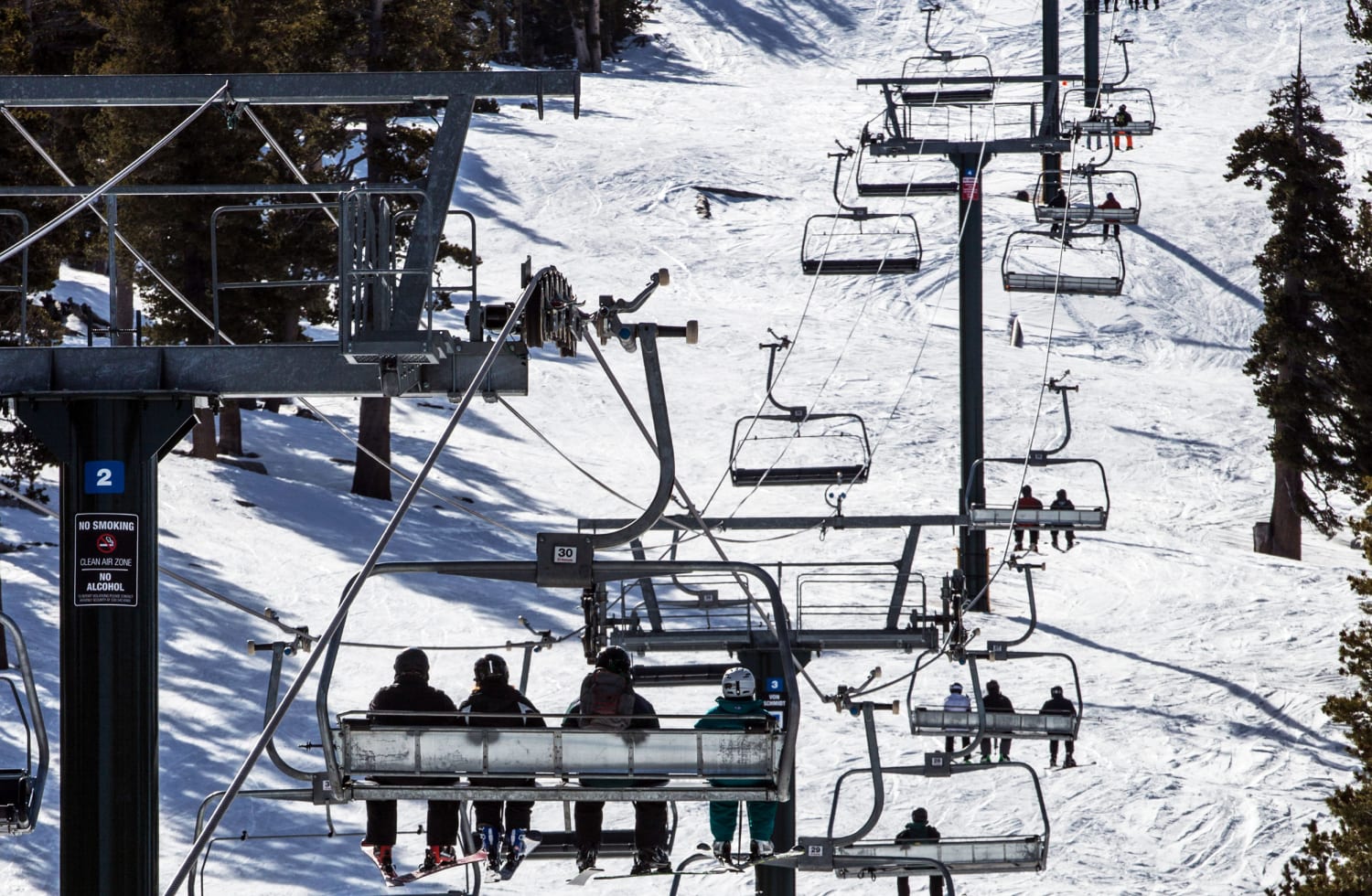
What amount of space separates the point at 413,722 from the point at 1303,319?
26.4m

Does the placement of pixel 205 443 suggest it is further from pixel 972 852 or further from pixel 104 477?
pixel 104 477

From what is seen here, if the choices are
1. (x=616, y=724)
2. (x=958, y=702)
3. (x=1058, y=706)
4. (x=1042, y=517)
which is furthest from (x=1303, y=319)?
(x=616, y=724)

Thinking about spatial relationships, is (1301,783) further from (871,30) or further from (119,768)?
(871,30)

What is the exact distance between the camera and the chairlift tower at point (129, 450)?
32.1 feet

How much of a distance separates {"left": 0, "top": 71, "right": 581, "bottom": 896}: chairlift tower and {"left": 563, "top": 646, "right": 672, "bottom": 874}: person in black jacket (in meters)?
1.56

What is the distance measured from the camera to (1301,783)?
21922 millimetres

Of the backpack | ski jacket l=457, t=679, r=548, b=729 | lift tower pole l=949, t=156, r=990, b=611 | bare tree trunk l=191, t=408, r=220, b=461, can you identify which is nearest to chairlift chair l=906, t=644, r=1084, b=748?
lift tower pole l=949, t=156, r=990, b=611

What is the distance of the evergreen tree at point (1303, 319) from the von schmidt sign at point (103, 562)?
25.6 m

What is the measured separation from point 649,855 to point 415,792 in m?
2.26

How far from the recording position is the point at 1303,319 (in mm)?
32688

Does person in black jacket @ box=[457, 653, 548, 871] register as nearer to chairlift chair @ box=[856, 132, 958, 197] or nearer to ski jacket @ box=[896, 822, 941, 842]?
ski jacket @ box=[896, 822, 941, 842]

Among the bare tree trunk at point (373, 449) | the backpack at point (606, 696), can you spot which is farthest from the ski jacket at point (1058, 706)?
the bare tree trunk at point (373, 449)

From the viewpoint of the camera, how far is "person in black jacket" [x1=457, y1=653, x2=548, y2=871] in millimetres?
8578

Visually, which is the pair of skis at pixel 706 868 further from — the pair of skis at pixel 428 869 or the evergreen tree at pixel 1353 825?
the evergreen tree at pixel 1353 825
